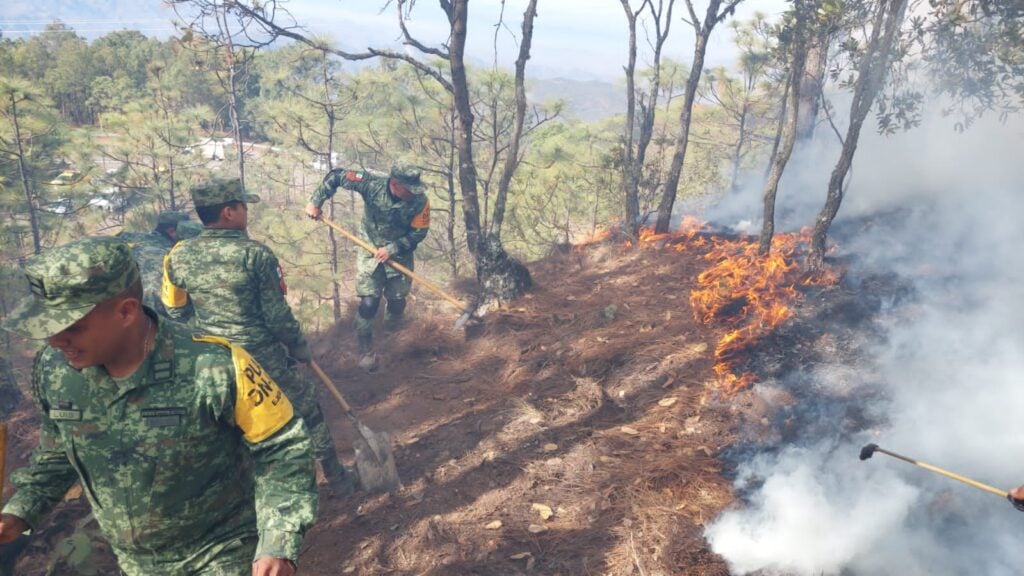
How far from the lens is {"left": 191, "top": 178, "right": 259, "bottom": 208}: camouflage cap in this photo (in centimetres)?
423

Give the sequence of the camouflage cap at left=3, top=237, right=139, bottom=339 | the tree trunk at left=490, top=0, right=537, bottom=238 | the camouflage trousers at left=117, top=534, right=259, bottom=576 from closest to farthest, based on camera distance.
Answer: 1. the camouflage cap at left=3, top=237, right=139, bottom=339
2. the camouflage trousers at left=117, top=534, right=259, bottom=576
3. the tree trunk at left=490, top=0, right=537, bottom=238

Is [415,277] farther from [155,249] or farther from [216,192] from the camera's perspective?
[216,192]

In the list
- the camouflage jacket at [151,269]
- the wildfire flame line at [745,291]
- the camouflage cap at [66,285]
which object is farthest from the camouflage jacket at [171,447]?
the wildfire flame line at [745,291]

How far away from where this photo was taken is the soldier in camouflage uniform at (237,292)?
167 inches

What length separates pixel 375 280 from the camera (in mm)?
7777

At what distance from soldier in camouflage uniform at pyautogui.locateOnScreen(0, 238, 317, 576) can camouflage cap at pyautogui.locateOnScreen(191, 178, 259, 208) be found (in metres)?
2.21

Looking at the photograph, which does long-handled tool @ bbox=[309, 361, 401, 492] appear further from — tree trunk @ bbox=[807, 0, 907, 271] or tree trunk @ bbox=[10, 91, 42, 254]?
tree trunk @ bbox=[807, 0, 907, 271]

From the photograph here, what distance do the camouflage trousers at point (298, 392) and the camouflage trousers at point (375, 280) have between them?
10.0 feet

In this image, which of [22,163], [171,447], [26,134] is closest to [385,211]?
[22,163]

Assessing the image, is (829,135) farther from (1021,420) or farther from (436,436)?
(436,436)

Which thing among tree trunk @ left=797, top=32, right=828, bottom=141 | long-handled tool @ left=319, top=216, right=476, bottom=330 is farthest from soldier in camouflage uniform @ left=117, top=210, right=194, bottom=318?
tree trunk @ left=797, top=32, right=828, bottom=141

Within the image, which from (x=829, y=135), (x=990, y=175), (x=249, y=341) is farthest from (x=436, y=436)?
(x=829, y=135)

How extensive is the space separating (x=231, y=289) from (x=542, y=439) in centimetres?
293

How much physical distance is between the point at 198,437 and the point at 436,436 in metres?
3.72
